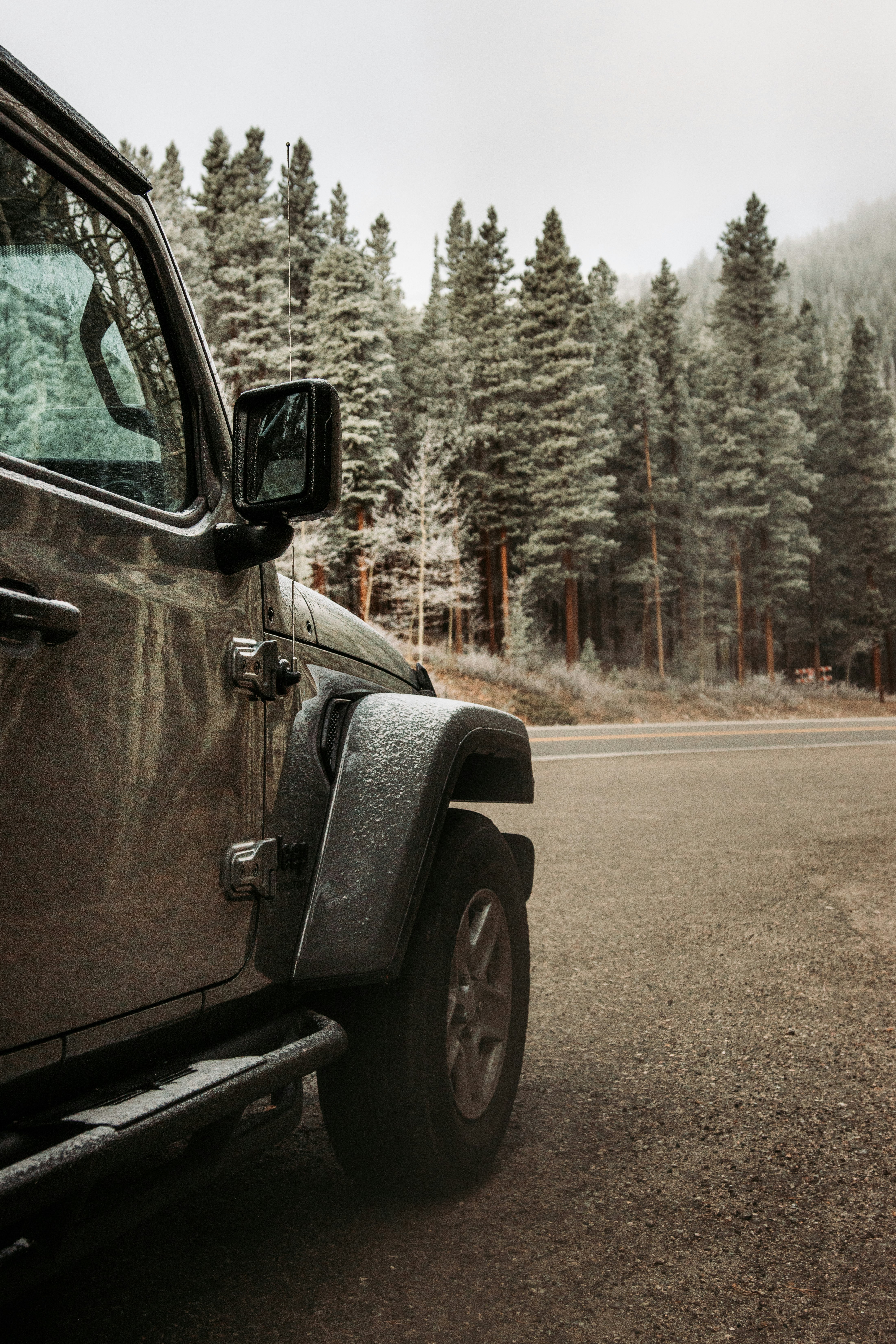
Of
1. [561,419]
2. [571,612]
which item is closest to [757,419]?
[561,419]

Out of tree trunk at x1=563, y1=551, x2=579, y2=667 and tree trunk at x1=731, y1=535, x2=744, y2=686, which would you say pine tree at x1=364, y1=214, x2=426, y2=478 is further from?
tree trunk at x1=731, y1=535, x2=744, y2=686

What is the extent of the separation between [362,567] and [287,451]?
39.3m

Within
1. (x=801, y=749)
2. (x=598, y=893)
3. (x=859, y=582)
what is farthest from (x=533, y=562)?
(x=598, y=893)

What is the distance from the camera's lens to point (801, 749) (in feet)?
60.1

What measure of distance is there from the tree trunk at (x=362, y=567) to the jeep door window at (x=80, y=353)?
38.1 meters

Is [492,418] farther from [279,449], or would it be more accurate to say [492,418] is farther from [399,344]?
[279,449]

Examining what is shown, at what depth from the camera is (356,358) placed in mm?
37969

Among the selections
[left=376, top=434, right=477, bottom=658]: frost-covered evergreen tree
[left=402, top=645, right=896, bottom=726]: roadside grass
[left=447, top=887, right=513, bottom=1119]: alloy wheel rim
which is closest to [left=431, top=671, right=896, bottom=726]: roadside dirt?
[left=402, top=645, right=896, bottom=726]: roadside grass

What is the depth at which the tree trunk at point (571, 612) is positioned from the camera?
45.2 meters

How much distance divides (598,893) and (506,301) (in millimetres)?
45070

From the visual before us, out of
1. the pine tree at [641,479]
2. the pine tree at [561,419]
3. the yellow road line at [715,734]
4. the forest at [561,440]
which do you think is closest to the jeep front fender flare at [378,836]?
the yellow road line at [715,734]

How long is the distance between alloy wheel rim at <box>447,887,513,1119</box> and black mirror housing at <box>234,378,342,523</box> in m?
1.28

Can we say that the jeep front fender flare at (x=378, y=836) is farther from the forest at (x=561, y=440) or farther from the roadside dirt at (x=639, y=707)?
the forest at (x=561, y=440)

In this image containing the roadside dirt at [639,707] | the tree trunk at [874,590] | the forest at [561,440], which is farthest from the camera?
the tree trunk at [874,590]
